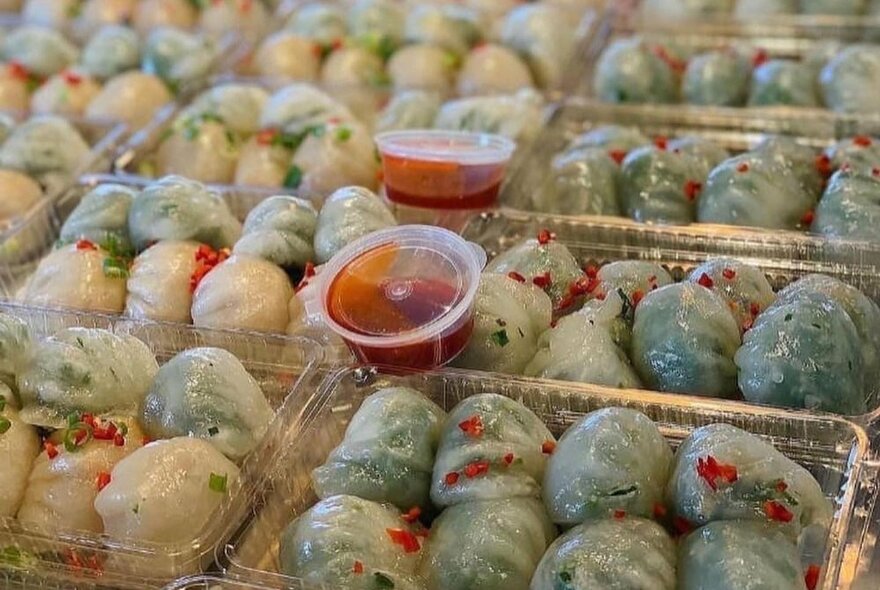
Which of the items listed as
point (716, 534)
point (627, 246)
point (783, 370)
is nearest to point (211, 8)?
point (627, 246)

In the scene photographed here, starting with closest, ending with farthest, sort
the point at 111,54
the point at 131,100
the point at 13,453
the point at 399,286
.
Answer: the point at 13,453 → the point at 399,286 → the point at 131,100 → the point at 111,54

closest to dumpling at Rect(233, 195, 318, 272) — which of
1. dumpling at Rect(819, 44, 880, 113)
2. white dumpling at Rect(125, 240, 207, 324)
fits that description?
white dumpling at Rect(125, 240, 207, 324)

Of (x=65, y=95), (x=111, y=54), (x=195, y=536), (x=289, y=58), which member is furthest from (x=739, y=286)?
(x=111, y=54)

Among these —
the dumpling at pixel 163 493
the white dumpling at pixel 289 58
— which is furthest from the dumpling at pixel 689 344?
the white dumpling at pixel 289 58

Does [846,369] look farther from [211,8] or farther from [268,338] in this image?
[211,8]

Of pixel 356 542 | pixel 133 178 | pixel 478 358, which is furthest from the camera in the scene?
pixel 133 178

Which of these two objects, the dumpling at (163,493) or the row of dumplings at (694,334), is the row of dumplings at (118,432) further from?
the row of dumplings at (694,334)

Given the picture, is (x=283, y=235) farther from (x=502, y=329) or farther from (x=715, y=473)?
(x=715, y=473)
